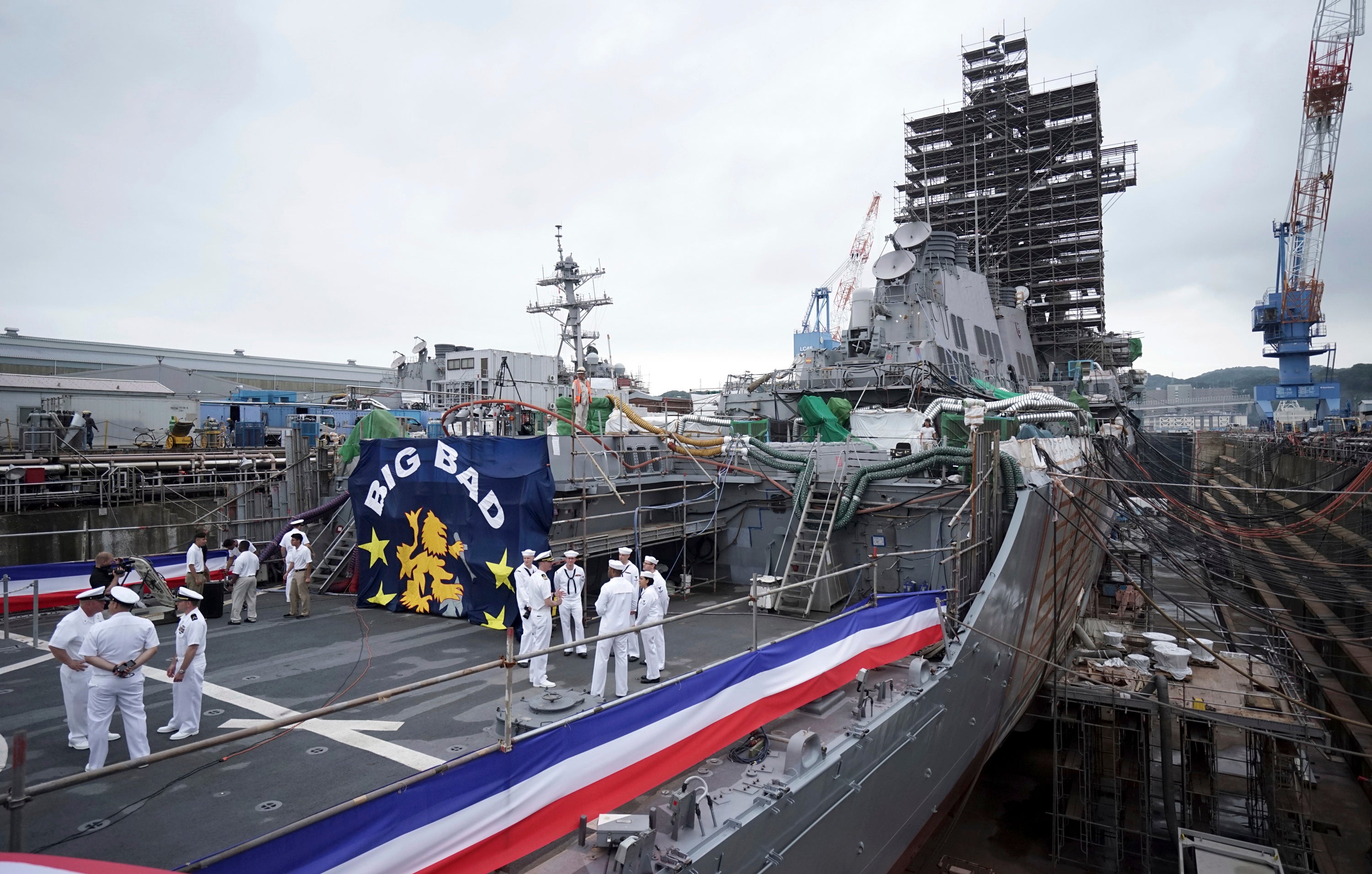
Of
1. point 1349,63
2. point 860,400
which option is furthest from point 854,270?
point 860,400

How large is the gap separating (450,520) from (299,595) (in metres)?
2.32

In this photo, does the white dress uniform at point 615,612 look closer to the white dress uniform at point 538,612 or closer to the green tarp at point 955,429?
the white dress uniform at point 538,612

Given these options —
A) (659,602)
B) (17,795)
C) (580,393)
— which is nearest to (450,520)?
(580,393)

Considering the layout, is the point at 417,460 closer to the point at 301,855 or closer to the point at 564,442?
the point at 564,442

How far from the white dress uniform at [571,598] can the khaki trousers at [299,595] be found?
4.29 metres

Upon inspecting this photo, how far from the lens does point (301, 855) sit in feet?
9.69

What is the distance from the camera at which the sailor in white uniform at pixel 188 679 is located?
5840 mm

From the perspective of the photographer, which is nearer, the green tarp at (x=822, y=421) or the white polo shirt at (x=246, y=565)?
the white polo shirt at (x=246, y=565)

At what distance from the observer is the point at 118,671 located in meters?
5.04

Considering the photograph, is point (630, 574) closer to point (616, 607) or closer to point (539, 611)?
point (616, 607)

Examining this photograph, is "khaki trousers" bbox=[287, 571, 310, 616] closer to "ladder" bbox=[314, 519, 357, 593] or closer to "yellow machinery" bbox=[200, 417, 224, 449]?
"ladder" bbox=[314, 519, 357, 593]

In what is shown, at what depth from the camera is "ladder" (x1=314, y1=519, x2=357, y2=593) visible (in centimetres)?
1212

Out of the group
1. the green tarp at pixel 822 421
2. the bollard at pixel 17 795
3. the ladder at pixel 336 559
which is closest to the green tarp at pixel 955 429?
the green tarp at pixel 822 421

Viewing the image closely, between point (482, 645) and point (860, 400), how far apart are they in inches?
402
